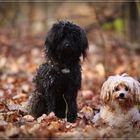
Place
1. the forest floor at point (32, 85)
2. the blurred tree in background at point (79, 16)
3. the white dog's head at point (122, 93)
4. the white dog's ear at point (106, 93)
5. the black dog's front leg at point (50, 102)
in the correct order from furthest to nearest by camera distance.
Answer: the blurred tree in background at point (79, 16) < the black dog's front leg at point (50, 102) < the white dog's ear at point (106, 93) < the white dog's head at point (122, 93) < the forest floor at point (32, 85)

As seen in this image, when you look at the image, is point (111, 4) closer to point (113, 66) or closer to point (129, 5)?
point (129, 5)

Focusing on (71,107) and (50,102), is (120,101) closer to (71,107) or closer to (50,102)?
(71,107)

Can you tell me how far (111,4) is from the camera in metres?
19.8

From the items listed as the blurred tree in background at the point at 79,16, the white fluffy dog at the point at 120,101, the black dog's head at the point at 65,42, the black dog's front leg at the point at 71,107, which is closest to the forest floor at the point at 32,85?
the black dog's front leg at the point at 71,107

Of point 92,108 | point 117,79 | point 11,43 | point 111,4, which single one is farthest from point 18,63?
point 117,79

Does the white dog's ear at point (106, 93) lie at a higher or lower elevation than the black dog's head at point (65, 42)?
lower

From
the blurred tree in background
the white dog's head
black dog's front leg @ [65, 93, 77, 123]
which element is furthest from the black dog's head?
the blurred tree in background

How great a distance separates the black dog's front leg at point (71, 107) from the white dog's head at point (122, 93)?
0.81 metres

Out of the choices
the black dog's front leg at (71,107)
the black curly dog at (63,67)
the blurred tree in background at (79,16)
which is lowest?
the black dog's front leg at (71,107)

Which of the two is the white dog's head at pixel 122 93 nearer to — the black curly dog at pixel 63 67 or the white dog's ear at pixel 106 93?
the white dog's ear at pixel 106 93

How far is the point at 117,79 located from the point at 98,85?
20.1 ft

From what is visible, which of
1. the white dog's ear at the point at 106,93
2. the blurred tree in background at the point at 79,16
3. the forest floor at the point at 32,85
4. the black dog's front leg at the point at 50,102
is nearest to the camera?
the forest floor at the point at 32,85

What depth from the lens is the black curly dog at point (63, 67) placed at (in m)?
9.52

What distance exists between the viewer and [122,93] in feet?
29.0
